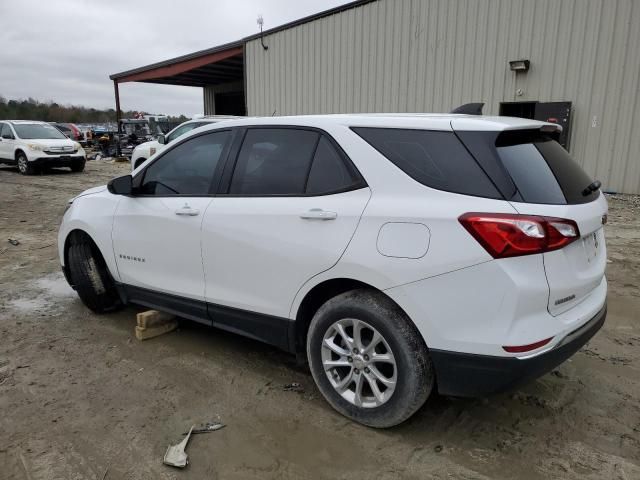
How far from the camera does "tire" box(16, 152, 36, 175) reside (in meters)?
16.5

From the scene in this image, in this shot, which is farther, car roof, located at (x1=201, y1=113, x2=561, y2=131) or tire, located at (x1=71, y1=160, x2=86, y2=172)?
tire, located at (x1=71, y1=160, x2=86, y2=172)

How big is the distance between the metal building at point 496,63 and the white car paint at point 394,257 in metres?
9.63

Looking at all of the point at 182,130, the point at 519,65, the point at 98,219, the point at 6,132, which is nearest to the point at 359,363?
the point at 98,219

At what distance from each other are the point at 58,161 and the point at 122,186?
14688mm

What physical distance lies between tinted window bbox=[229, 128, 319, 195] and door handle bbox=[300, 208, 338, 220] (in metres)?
0.19

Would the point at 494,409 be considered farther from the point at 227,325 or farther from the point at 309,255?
the point at 227,325

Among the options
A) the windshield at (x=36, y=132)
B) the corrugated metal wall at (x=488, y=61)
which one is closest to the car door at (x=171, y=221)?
the corrugated metal wall at (x=488, y=61)

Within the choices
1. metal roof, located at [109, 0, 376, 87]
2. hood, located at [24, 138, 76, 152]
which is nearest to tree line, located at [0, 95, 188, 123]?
metal roof, located at [109, 0, 376, 87]

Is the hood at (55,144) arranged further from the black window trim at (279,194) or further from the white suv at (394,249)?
the black window trim at (279,194)

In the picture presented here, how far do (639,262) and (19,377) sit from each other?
6.32 meters

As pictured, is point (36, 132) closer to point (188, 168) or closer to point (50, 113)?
point (188, 168)

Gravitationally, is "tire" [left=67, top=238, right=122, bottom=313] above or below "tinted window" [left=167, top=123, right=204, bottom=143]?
below

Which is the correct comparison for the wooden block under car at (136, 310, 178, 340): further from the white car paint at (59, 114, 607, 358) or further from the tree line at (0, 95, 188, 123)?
the tree line at (0, 95, 188, 123)

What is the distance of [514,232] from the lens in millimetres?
Answer: 2201
